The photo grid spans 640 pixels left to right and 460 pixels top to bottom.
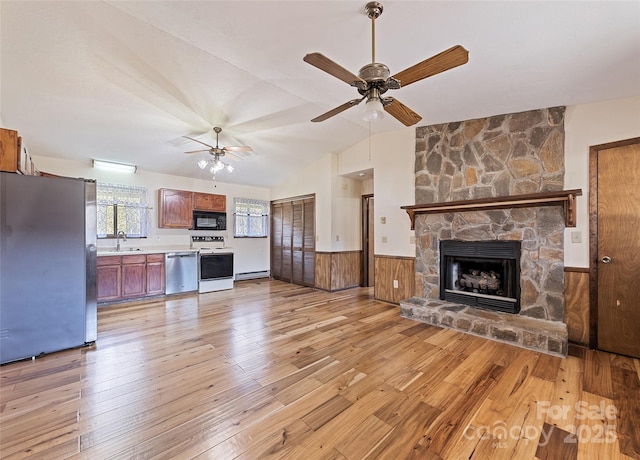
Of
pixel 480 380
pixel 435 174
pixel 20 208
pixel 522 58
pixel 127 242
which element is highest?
pixel 522 58

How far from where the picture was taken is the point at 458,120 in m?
3.87

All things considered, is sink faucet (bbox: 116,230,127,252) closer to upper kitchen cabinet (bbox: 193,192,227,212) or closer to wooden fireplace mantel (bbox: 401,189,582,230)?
upper kitchen cabinet (bbox: 193,192,227,212)

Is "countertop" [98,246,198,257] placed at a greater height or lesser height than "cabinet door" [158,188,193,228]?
lesser

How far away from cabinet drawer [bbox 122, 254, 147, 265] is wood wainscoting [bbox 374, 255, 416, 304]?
4.33 meters

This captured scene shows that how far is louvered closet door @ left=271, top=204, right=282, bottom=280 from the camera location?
23.1 feet

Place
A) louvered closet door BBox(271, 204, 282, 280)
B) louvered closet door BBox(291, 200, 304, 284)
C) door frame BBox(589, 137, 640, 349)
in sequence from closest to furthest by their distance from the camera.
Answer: door frame BBox(589, 137, 640, 349) → louvered closet door BBox(291, 200, 304, 284) → louvered closet door BBox(271, 204, 282, 280)

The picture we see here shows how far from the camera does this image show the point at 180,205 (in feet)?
18.8

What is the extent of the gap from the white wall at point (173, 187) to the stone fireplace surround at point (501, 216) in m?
4.28

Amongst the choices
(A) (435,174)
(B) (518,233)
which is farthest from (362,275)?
(B) (518,233)

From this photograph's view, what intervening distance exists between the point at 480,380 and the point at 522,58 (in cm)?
285

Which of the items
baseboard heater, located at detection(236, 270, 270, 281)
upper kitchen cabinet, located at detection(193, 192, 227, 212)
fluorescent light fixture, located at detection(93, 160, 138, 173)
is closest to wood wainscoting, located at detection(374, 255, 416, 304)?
baseboard heater, located at detection(236, 270, 270, 281)

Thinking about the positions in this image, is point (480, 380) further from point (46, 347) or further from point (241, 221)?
point (241, 221)

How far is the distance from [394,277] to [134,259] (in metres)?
4.71

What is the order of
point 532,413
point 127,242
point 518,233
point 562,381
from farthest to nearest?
point 127,242
point 518,233
point 562,381
point 532,413
